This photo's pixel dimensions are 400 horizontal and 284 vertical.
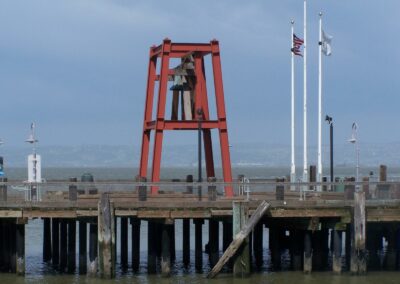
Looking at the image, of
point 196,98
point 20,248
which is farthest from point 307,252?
point 20,248

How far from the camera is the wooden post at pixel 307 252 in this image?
40312mm

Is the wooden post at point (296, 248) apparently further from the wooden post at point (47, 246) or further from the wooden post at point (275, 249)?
the wooden post at point (47, 246)

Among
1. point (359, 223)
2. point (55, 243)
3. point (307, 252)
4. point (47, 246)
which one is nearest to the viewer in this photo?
point (359, 223)

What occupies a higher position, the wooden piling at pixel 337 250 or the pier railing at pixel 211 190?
the pier railing at pixel 211 190

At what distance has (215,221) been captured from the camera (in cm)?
4219

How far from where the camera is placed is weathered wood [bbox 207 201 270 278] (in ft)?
125

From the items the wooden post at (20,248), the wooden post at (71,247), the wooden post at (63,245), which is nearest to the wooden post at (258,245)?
the wooden post at (71,247)

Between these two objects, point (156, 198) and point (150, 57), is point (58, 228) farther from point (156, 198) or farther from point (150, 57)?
point (150, 57)

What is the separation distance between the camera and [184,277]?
1615 inches

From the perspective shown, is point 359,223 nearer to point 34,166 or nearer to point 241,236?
point 241,236

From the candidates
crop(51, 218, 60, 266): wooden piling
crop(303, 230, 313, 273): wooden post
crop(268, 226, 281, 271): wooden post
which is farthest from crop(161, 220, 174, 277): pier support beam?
crop(51, 218, 60, 266): wooden piling

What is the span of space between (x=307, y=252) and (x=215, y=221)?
3.96 m

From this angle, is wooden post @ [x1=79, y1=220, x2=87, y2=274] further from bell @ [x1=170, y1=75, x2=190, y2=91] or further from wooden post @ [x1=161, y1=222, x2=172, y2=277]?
bell @ [x1=170, y1=75, x2=190, y2=91]

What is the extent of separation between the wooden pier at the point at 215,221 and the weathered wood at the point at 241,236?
145 mm
